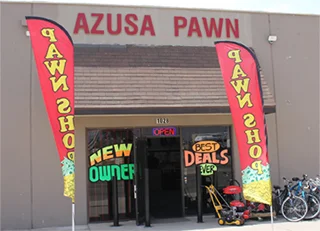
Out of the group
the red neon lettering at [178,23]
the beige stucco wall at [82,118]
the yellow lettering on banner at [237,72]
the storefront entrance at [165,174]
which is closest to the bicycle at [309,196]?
the beige stucco wall at [82,118]

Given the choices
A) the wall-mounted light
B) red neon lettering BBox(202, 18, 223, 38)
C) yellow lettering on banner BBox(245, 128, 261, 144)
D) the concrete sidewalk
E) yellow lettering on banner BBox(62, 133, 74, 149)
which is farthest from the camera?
the wall-mounted light

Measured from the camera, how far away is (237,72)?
26.3ft

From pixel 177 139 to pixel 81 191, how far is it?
2.85 metres

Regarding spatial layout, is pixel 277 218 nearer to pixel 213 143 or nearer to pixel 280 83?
pixel 213 143

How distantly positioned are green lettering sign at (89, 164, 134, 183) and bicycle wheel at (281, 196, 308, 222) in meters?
3.93

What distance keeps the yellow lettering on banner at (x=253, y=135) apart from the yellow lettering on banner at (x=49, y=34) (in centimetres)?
391

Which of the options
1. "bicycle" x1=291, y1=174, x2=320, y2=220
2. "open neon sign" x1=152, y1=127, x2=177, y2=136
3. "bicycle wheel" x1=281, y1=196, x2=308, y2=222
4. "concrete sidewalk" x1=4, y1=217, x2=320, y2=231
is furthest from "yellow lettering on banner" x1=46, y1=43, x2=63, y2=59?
"bicycle" x1=291, y1=174, x2=320, y2=220

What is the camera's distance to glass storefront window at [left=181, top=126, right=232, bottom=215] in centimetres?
1130

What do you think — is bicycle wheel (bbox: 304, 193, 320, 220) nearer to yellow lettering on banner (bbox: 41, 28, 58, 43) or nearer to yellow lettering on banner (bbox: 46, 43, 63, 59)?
yellow lettering on banner (bbox: 46, 43, 63, 59)

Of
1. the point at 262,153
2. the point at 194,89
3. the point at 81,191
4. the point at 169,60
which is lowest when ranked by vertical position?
the point at 81,191

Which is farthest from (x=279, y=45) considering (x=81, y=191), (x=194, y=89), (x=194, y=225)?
(x=81, y=191)

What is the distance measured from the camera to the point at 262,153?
7.80 m

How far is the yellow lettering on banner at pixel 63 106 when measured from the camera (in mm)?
7416

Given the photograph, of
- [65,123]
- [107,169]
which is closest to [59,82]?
[65,123]
